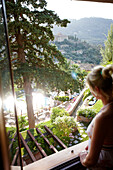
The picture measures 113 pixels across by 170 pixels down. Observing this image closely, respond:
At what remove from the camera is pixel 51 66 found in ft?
9.80

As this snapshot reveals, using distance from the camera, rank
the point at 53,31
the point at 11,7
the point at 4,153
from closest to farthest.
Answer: the point at 4,153
the point at 11,7
the point at 53,31

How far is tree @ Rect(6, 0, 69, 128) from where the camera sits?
7.53ft

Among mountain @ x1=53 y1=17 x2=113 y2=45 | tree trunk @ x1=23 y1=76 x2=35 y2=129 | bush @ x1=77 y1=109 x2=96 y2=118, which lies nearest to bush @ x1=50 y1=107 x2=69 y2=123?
bush @ x1=77 y1=109 x2=96 y2=118

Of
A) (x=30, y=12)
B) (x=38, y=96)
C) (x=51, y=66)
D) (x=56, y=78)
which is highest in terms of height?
(x=30, y=12)

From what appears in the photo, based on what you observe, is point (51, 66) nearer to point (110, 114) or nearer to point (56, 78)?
point (56, 78)

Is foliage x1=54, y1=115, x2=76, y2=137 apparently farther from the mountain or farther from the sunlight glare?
the mountain

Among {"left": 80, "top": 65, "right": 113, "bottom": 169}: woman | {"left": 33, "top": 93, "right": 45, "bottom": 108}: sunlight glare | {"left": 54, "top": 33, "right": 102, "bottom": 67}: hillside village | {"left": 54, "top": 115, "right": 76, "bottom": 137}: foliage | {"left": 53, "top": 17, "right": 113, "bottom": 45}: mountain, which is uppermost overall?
{"left": 53, "top": 17, "right": 113, "bottom": 45}: mountain

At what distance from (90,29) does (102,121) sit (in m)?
2.02

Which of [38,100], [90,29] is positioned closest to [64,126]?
[38,100]

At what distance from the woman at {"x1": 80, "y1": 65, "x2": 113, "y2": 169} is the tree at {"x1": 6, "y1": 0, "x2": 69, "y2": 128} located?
196 centimetres

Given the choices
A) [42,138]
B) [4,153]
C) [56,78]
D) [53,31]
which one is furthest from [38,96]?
[4,153]

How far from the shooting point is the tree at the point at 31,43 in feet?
7.53

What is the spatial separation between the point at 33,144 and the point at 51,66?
1556mm

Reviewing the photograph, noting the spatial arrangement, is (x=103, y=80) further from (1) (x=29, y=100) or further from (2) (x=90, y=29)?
(1) (x=29, y=100)
